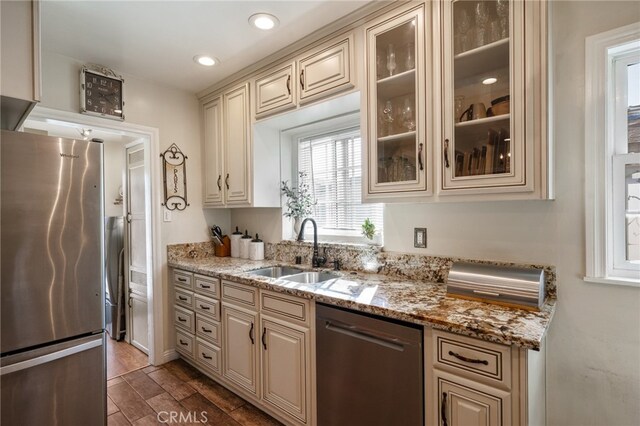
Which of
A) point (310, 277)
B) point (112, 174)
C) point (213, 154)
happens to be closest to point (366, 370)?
point (310, 277)

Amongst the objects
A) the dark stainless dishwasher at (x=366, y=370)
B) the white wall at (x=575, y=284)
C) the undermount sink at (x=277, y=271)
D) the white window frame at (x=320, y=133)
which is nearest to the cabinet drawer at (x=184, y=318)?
the undermount sink at (x=277, y=271)

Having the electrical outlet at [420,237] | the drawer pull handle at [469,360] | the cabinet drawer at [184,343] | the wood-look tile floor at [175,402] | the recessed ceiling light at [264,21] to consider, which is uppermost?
the recessed ceiling light at [264,21]

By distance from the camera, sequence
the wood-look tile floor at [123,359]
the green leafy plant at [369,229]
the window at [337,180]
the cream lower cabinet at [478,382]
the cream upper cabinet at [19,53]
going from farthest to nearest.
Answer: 1. the wood-look tile floor at [123,359]
2. the window at [337,180]
3. the green leafy plant at [369,229]
4. the cream upper cabinet at [19,53]
5. the cream lower cabinet at [478,382]

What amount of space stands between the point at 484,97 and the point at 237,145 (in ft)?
6.50

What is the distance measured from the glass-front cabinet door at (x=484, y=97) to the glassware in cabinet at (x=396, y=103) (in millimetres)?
134

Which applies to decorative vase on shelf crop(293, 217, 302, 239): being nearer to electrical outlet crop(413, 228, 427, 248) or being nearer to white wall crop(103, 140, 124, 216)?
electrical outlet crop(413, 228, 427, 248)

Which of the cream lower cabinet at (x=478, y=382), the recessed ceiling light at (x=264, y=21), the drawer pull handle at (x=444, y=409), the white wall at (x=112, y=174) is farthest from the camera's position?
the white wall at (x=112, y=174)

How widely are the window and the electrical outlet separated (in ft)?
1.21

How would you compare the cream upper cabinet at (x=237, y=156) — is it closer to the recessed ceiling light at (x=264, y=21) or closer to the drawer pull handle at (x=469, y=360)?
the recessed ceiling light at (x=264, y=21)

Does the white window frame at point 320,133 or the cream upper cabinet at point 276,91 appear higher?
the cream upper cabinet at point 276,91

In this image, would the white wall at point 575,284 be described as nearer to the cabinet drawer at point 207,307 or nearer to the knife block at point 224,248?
the cabinet drawer at point 207,307

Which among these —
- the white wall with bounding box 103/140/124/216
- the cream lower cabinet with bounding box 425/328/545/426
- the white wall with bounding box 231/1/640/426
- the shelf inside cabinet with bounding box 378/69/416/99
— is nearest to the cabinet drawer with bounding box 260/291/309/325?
the cream lower cabinet with bounding box 425/328/545/426

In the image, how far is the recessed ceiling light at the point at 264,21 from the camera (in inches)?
75.1

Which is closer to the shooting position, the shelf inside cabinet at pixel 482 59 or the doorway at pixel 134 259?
the shelf inside cabinet at pixel 482 59
